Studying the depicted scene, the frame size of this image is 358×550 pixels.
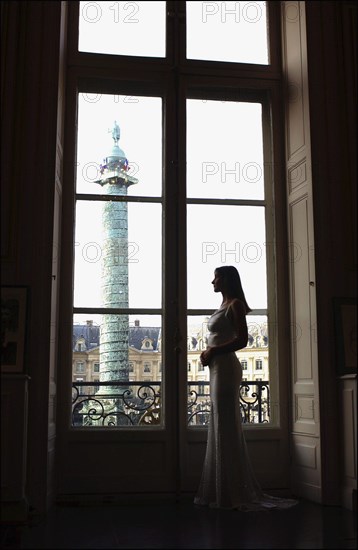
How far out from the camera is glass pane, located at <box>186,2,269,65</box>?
5496mm

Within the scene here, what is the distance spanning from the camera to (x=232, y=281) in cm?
473

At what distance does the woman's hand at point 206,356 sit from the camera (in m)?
4.61

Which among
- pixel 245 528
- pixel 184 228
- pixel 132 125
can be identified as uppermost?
pixel 132 125

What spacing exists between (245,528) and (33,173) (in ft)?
8.56

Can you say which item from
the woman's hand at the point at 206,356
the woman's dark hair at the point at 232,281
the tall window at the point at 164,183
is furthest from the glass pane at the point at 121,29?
the woman's hand at the point at 206,356

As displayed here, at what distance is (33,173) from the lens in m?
4.57

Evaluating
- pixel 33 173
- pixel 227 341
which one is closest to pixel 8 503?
pixel 227 341

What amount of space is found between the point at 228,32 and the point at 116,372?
2.90 meters

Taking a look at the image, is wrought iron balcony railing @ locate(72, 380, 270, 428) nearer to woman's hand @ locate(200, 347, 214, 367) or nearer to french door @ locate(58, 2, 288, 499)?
french door @ locate(58, 2, 288, 499)

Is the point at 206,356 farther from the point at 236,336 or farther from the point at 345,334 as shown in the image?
the point at 345,334

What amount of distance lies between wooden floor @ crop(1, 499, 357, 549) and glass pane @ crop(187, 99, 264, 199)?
92.8 inches

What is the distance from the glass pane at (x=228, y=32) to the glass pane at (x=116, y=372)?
2.26 metres

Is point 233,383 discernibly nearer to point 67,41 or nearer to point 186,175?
point 186,175

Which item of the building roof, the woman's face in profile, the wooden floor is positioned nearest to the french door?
the building roof
